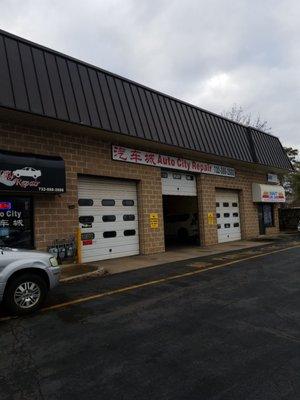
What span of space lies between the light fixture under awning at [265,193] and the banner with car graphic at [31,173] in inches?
596

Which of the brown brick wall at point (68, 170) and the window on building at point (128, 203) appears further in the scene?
the window on building at point (128, 203)

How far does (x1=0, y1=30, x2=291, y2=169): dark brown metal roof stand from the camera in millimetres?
11578

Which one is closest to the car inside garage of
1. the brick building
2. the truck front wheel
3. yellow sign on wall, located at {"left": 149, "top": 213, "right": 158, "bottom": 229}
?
the brick building

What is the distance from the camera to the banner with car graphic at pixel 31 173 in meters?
11.5

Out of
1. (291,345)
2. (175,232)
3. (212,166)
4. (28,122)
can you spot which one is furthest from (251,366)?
(175,232)

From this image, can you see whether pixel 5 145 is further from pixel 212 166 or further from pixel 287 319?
pixel 212 166

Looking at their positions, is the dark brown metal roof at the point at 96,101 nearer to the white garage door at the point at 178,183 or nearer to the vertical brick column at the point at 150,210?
the white garage door at the point at 178,183

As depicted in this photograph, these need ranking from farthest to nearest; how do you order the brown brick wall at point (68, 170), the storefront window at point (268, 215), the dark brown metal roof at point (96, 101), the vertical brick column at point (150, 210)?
1. the storefront window at point (268, 215)
2. the vertical brick column at point (150, 210)
3. the brown brick wall at point (68, 170)
4. the dark brown metal roof at point (96, 101)

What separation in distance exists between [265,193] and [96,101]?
15.0 meters

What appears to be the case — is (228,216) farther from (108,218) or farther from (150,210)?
(108,218)

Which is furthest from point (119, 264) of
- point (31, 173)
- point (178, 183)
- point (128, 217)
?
point (178, 183)

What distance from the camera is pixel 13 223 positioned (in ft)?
40.0

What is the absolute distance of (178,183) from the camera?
19.1 m

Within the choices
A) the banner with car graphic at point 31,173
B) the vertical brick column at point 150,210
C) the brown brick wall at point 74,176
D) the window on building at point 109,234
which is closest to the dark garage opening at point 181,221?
the brown brick wall at point 74,176
